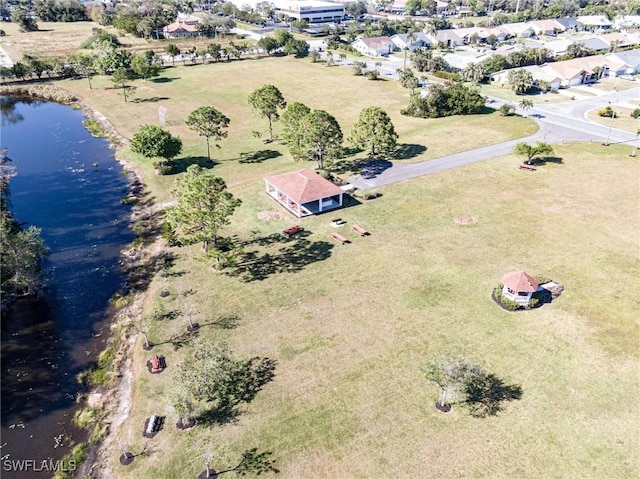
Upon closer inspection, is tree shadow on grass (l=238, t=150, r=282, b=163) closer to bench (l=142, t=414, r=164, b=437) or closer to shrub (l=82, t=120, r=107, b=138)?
shrub (l=82, t=120, r=107, b=138)

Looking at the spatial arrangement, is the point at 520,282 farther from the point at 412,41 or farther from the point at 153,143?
the point at 412,41

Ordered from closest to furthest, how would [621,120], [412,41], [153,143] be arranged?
1. [153,143]
2. [621,120]
3. [412,41]

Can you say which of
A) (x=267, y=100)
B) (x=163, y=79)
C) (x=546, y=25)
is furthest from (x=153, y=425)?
(x=546, y=25)

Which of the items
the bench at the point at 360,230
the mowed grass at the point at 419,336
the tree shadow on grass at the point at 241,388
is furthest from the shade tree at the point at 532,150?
the tree shadow on grass at the point at 241,388

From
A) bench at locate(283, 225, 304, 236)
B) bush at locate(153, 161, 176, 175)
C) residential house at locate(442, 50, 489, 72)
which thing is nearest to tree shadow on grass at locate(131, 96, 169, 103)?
bush at locate(153, 161, 176, 175)

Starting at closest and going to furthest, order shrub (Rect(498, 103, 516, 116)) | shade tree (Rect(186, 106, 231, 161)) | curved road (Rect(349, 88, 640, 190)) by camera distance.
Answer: curved road (Rect(349, 88, 640, 190))
shade tree (Rect(186, 106, 231, 161))
shrub (Rect(498, 103, 516, 116))

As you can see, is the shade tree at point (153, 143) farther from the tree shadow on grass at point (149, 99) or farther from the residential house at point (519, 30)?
the residential house at point (519, 30)

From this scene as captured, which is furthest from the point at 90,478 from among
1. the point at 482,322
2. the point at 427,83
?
the point at 427,83
